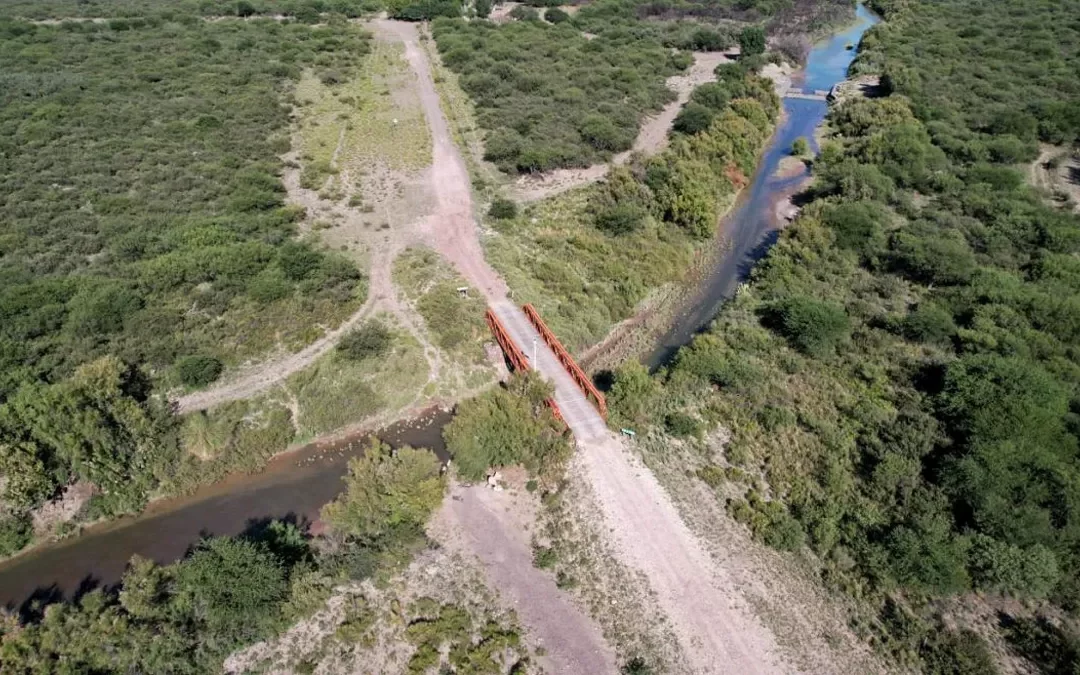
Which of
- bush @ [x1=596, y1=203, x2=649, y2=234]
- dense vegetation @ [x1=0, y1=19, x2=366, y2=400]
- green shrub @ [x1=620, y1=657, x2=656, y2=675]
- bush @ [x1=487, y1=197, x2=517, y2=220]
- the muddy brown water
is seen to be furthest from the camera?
bush @ [x1=487, y1=197, x2=517, y2=220]

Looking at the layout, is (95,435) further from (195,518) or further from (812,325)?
(812,325)

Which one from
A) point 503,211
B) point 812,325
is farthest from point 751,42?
point 812,325

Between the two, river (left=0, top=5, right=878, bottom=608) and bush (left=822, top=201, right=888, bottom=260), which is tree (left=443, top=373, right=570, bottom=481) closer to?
river (left=0, top=5, right=878, bottom=608)

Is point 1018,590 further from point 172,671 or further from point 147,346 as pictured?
point 147,346

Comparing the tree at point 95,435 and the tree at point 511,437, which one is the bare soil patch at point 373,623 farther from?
the tree at point 95,435

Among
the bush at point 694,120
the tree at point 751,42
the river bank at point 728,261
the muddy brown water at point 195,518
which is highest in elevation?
the tree at point 751,42

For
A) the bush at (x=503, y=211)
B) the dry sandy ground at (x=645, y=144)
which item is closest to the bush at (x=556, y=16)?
the dry sandy ground at (x=645, y=144)

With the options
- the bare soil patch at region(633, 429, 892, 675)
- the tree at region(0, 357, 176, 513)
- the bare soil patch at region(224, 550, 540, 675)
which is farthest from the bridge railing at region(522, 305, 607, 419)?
the tree at region(0, 357, 176, 513)

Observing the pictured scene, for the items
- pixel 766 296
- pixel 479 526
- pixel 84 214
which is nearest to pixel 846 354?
pixel 766 296
